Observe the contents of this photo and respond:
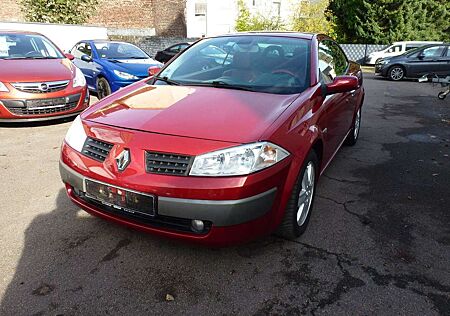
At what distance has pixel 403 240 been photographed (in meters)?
2.91

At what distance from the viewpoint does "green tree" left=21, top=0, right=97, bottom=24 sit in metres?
17.5

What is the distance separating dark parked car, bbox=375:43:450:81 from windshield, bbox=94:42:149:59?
1084cm

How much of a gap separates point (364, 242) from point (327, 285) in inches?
27.0

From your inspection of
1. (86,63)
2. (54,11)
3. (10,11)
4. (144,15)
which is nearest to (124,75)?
(86,63)

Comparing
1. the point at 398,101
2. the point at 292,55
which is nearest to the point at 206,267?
the point at 292,55

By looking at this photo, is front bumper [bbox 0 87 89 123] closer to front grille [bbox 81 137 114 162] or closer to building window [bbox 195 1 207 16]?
front grille [bbox 81 137 114 162]

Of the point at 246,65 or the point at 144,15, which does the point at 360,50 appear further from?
the point at 246,65

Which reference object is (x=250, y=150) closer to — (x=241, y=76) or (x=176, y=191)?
(x=176, y=191)

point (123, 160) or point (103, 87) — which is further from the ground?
point (123, 160)

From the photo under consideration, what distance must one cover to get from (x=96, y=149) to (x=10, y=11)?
29.9 metres

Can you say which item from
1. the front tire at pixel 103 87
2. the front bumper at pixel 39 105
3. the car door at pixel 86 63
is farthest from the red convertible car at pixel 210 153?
the car door at pixel 86 63

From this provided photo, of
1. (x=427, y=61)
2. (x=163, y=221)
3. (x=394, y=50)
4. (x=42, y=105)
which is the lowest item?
(x=394, y=50)

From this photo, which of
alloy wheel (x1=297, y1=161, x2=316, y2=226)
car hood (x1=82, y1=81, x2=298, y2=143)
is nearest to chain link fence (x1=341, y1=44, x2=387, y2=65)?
alloy wheel (x1=297, y1=161, x2=316, y2=226)

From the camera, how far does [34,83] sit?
560cm
